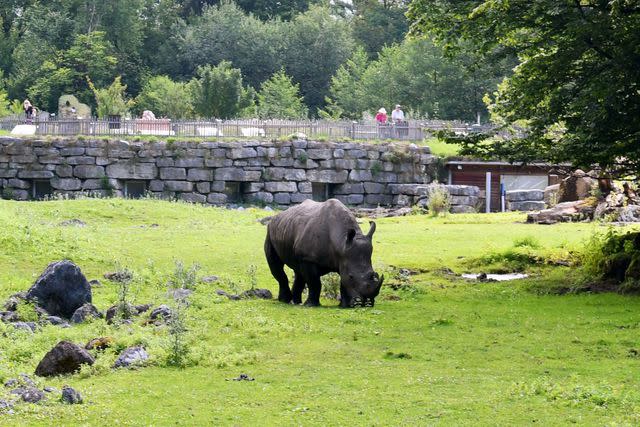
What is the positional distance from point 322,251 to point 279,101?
51.8 metres

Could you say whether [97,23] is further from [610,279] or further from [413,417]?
[413,417]

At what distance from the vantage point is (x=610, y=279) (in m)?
21.9

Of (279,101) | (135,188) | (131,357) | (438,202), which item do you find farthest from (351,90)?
(131,357)

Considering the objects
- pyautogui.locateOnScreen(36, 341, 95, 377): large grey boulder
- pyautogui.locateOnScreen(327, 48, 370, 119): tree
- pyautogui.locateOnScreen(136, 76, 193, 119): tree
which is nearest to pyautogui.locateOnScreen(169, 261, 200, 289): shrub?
pyautogui.locateOnScreen(36, 341, 95, 377): large grey boulder

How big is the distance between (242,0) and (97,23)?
14.2 meters

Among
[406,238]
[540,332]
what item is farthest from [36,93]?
[540,332]

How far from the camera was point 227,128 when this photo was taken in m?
50.1

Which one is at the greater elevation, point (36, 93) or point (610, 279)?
point (36, 93)

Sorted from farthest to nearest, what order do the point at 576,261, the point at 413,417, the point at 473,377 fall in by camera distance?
the point at 576,261 < the point at 473,377 < the point at 413,417

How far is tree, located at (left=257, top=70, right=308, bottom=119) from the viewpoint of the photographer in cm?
6881

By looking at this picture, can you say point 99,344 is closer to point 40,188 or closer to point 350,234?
point 350,234

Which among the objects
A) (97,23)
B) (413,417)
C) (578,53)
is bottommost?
(413,417)

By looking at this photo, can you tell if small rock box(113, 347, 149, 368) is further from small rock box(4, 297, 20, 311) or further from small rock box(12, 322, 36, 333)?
small rock box(4, 297, 20, 311)

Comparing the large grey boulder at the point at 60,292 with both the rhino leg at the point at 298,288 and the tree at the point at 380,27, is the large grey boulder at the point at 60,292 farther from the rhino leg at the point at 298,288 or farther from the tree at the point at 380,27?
the tree at the point at 380,27
